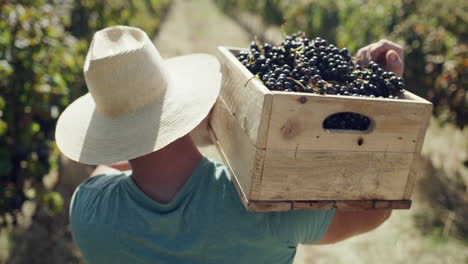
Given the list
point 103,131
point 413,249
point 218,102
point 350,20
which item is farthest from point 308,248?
point 350,20

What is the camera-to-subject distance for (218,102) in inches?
71.2

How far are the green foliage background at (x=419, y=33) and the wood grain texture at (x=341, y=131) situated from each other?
8.15ft

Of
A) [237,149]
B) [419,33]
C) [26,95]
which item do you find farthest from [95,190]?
[419,33]

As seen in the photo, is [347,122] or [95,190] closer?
[347,122]

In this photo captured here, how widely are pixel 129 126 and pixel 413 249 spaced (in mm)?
3763

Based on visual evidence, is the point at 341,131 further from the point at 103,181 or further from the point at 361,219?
the point at 103,181

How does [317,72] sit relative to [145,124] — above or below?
above

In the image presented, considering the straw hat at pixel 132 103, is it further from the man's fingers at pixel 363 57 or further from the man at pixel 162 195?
the man's fingers at pixel 363 57

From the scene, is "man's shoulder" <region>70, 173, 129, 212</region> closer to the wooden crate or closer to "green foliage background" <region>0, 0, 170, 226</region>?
the wooden crate

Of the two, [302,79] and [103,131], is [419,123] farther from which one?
[103,131]

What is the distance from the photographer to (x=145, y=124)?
4.99 ft

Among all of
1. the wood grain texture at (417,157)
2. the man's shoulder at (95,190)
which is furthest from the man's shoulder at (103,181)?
the wood grain texture at (417,157)

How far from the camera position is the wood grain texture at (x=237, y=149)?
132 centimetres

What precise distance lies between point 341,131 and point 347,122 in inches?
2.5
